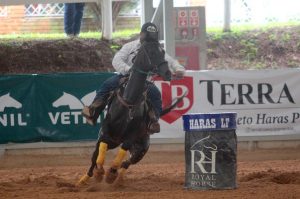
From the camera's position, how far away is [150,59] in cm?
997

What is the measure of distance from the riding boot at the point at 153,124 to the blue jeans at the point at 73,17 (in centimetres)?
957

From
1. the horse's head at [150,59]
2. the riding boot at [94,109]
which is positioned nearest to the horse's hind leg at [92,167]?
the riding boot at [94,109]

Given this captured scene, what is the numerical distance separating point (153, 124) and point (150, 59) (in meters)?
1.11

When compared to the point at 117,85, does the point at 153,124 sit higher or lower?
lower

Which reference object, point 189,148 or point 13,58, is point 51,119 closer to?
point 13,58

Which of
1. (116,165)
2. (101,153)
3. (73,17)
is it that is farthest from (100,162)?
(73,17)

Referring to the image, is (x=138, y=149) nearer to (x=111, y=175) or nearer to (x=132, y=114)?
(x=111, y=175)

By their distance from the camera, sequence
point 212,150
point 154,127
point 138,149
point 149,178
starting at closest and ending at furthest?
point 212,150, point 154,127, point 138,149, point 149,178

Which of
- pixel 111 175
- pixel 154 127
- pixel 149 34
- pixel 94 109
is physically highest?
pixel 149 34

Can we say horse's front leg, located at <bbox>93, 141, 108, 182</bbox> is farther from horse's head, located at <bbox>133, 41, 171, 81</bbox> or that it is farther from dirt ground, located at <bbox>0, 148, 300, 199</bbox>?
horse's head, located at <bbox>133, 41, 171, 81</bbox>

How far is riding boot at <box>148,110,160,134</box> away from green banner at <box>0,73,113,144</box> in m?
5.11

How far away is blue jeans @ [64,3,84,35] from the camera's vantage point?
19703 millimetres

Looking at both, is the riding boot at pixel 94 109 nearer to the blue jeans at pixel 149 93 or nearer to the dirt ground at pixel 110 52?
the blue jeans at pixel 149 93

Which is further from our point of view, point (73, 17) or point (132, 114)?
point (73, 17)
